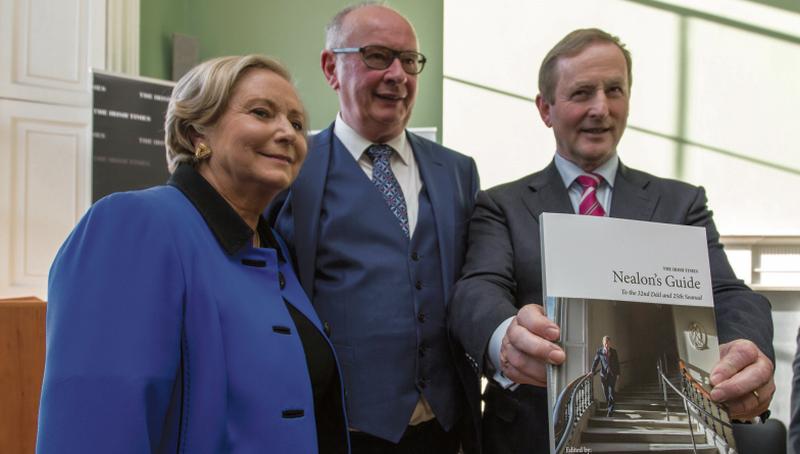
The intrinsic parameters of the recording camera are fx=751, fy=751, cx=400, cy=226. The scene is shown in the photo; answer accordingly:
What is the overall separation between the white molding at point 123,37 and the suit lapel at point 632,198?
170 inches

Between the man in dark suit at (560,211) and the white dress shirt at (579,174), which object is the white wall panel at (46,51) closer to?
the man in dark suit at (560,211)

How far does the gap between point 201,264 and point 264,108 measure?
0.40 metres

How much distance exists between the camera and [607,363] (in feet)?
3.96

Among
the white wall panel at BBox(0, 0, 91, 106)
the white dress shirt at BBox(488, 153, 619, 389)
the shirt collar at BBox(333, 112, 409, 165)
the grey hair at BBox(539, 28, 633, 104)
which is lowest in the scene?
the white dress shirt at BBox(488, 153, 619, 389)

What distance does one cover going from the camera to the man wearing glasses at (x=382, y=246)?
5.88 ft

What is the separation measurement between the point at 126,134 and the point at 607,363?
162 inches

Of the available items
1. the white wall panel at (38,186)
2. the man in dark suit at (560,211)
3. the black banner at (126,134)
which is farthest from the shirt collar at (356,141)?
the white wall panel at (38,186)

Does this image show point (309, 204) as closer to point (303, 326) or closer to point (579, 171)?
point (303, 326)

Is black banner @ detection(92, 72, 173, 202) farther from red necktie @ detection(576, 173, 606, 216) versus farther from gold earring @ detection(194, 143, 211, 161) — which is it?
red necktie @ detection(576, 173, 606, 216)

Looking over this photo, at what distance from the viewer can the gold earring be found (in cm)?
156

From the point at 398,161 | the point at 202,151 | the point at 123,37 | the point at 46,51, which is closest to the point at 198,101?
the point at 202,151

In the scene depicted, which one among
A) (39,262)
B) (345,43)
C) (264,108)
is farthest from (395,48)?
(39,262)

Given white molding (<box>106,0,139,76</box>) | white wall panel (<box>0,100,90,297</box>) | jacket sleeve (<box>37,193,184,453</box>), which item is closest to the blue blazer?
jacket sleeve (<box>37,193,184,453</box>)

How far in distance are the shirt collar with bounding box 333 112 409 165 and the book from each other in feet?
2.74
